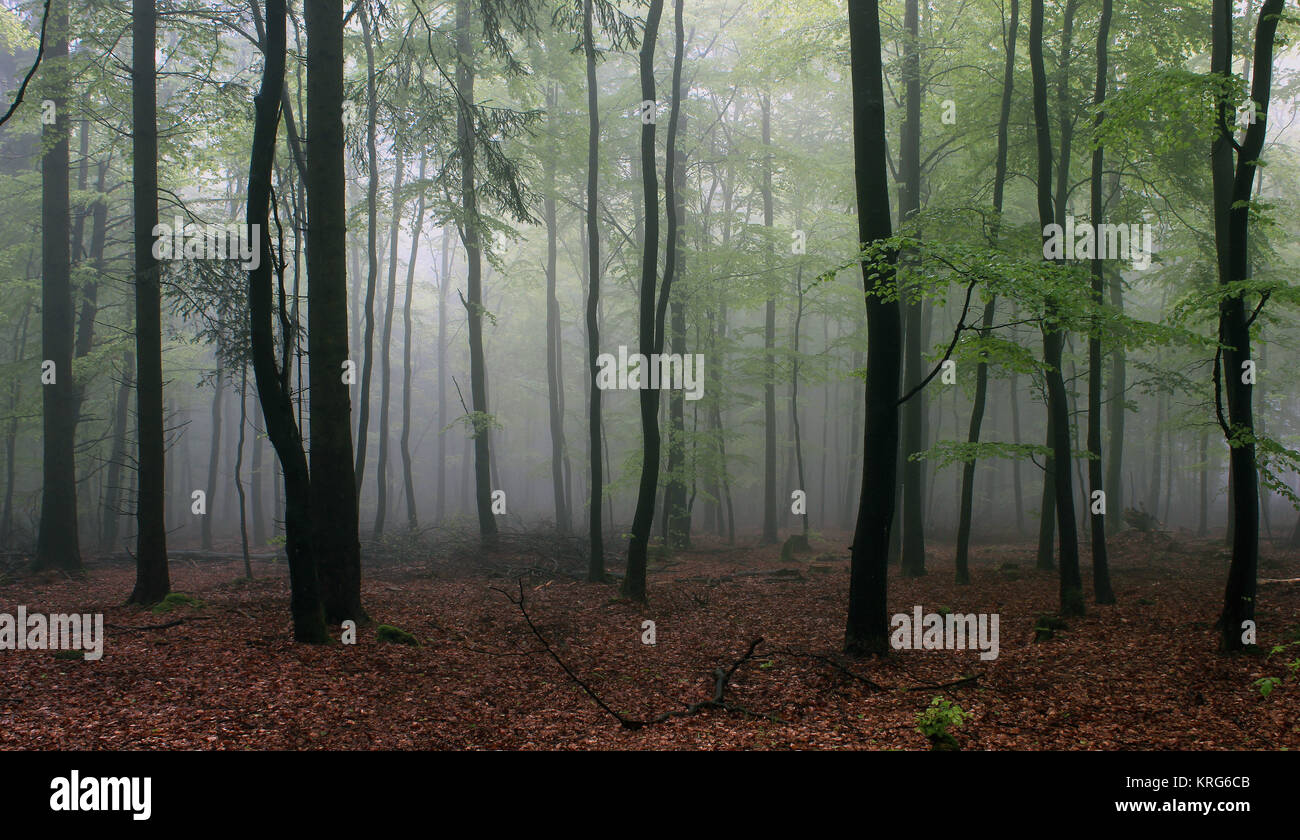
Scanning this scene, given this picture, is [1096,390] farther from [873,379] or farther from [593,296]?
[593,296]

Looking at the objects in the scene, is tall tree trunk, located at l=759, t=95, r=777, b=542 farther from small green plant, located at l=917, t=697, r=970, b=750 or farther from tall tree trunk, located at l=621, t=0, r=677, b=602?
small green plant, located at l=917, t=697, r=970, b=750

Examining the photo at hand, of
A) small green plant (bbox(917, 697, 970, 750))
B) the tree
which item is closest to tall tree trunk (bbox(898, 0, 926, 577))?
small green plant (bbox(917, 697, 970, 750))

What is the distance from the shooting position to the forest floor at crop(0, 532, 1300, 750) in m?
5.05

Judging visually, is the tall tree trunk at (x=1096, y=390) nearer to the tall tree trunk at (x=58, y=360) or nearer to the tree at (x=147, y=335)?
the tree at (x=147, y=335)

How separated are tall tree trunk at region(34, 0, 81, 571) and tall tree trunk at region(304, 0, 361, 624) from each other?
8.33 m

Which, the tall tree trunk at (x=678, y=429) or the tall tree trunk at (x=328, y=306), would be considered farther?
the tall tree trunk at (x=678, y=429)

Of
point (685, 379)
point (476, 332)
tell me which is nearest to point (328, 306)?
point (476, 332)

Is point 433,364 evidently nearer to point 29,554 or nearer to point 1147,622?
point 29,554

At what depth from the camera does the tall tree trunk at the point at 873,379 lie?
7086 mm

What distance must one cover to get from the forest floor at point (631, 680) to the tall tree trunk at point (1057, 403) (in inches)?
25.1

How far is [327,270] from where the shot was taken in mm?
7730

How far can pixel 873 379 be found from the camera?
714 centimetres

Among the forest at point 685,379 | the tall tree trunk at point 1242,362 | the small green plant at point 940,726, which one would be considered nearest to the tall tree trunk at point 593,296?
the forest at point 685,379
